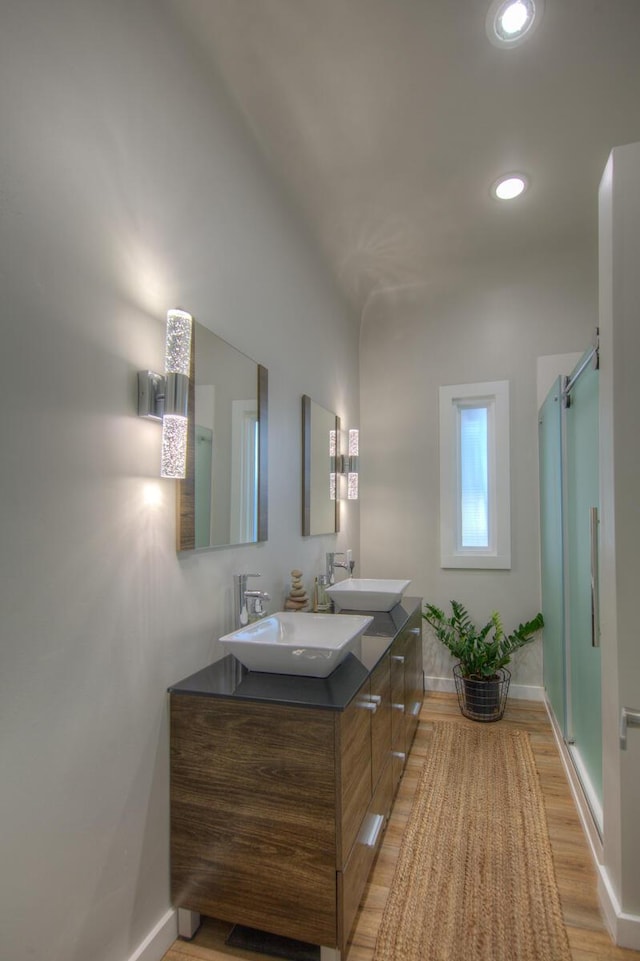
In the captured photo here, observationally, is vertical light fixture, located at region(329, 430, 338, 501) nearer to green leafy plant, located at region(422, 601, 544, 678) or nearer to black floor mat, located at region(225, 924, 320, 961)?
green leafy plant, located at region(422, 601, 544, 678)

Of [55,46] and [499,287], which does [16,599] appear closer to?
[55,46]

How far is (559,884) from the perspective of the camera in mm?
1719

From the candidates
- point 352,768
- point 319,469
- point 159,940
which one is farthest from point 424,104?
point 159,940

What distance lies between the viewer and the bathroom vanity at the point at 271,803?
1325 mm

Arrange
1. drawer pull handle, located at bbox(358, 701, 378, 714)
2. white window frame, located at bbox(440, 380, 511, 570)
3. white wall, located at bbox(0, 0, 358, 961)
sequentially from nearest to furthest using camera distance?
1. white wall, located at bbox(0, 0, 358, 961)
2. drawer pull handle, located at bbox(358, 701, 378, 714)
3. white window frame, located at bbox(440, 380, 511, 570)

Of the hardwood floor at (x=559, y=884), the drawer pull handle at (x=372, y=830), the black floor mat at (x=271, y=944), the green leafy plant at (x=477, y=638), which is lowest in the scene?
the hardwood floor at (x=559, y=884)

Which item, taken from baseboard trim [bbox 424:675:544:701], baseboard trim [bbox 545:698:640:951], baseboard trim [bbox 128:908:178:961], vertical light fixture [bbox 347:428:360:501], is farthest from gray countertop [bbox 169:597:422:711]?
baseboard trim [bbox 424:675:544:701]

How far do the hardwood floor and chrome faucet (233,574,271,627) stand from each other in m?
0.88

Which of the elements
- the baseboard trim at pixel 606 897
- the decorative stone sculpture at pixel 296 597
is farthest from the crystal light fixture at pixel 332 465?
the baseboard trim at pixel 606 897

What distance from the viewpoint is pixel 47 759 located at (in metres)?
1.07

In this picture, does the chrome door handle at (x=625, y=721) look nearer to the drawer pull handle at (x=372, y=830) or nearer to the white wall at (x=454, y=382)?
the drawer pull handle at (x=372, y=830)

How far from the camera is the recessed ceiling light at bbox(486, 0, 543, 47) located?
163 cm

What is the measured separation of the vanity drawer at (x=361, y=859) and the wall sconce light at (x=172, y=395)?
3.80 feet

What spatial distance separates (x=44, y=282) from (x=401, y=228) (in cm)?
236
